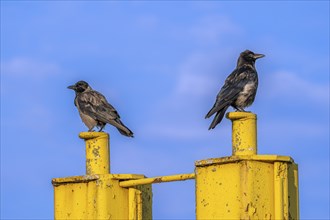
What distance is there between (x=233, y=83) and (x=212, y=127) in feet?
3.81

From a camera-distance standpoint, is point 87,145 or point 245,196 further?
point 87,145

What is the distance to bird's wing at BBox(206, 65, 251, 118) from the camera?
36.8 feet

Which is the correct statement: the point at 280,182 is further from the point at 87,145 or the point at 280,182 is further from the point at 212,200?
the point at 87,145

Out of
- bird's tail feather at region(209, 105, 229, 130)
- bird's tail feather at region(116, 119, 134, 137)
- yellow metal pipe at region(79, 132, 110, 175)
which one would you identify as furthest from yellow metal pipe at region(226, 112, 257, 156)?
bird's tail feather at region(116, 119, 134, 137)

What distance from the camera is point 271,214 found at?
702cm

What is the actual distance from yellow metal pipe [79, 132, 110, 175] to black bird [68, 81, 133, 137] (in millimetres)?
5176

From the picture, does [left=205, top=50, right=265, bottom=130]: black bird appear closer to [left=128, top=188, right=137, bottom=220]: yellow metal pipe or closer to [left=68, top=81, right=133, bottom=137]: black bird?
[left=128, top=188, right=137, bottom=220]: yellow metal pipe

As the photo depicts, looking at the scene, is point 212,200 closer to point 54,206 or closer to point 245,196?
point 245,196

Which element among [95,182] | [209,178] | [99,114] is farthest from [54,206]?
[99,114]

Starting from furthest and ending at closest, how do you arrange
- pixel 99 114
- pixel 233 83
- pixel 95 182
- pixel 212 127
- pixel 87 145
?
pixel 99 114 → pixel 233 83 → pixel 212 127 → pixel 87 145 → pixel 95 182

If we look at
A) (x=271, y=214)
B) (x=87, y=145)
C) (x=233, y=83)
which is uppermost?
(x=233, y=83)

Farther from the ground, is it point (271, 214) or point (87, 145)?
point (87, 145)

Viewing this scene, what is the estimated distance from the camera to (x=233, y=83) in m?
12.0

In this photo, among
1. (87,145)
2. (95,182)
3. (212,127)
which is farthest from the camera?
(212,127)
